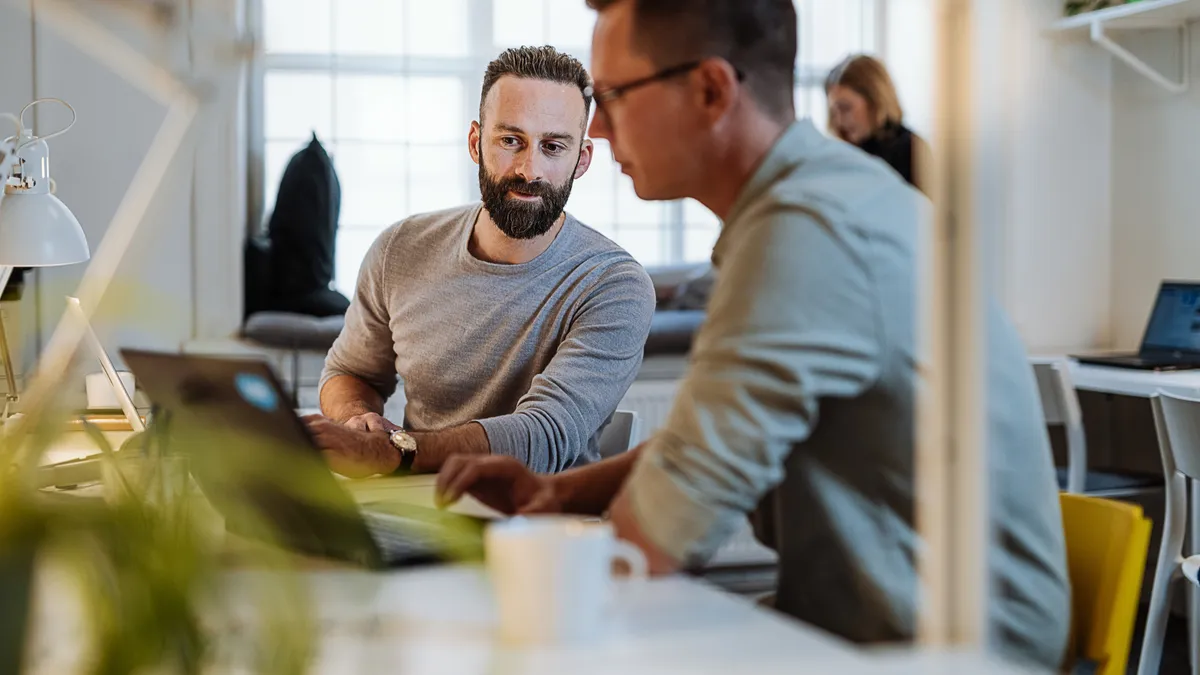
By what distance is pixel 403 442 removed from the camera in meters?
1.60

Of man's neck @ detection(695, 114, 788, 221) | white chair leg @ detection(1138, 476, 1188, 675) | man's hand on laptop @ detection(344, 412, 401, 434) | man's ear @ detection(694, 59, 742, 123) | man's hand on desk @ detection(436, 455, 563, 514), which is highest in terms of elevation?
man's ear @ detection(694, 59, 742, 123)

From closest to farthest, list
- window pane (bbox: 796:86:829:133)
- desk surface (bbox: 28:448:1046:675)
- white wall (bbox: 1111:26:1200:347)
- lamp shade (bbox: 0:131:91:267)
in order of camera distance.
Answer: desk surface (bbox: 28:448:1046:675)
lamp shade (bbox: 0:131:91:267)
white wall (bbox: 1111:26:1200:347)
window pane (bbox: 796:86:829:133)

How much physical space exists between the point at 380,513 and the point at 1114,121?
3403 millimetres

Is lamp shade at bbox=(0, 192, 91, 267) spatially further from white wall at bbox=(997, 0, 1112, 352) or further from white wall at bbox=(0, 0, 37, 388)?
white wall at bbox=(997, 0, 1112, 352)

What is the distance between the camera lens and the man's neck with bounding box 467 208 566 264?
6.36ft

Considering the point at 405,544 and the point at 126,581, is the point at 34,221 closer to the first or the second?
the point at 405,544

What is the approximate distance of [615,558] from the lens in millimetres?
910

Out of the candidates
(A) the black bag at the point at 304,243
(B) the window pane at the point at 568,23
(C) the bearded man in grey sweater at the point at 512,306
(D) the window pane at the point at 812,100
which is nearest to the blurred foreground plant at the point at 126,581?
(C) the bearded man in grey sweater at the point at 512,306

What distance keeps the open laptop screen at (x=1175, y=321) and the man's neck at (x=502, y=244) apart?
7.06ft

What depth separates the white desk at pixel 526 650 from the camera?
69 cm

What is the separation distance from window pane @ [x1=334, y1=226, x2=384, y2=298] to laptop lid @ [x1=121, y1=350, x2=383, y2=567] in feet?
8.24

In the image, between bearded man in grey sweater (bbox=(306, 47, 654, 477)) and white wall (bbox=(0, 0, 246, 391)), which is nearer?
bearded man in grey sweater (bbox=(306, 47, 654, 477))

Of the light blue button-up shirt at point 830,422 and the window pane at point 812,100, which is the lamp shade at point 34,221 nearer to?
the light blue button-up shirt at point 830,422

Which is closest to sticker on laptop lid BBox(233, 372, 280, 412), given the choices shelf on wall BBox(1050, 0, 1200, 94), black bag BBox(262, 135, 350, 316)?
black bag BBox(262, 135, 350, 316)
